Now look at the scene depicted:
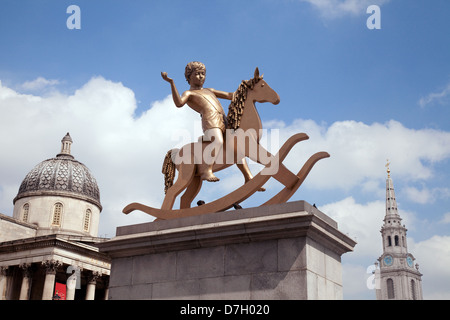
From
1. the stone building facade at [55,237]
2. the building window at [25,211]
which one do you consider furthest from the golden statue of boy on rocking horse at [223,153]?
the building window at [25,211]

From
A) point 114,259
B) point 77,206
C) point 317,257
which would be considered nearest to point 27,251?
point 77,206

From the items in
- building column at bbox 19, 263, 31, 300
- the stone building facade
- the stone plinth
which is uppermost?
the stone building facade

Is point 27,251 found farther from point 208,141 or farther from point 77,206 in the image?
point 208,141

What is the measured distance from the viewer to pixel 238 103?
1253cm

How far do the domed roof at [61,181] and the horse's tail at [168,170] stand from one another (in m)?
51.9

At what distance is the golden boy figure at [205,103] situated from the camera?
1230 centimetres

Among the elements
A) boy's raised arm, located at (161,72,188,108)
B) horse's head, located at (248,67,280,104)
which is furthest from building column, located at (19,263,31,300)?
horse's head, located at (248,67,280,104)

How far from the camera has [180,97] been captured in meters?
12.7

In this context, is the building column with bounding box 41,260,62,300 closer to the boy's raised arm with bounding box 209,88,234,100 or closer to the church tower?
the boy's raised arm with bounding box 209,88,234,100

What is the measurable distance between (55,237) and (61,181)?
52.6 feet

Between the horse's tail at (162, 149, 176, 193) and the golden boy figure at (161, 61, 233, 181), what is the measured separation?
92 cm

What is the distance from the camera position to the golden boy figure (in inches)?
484

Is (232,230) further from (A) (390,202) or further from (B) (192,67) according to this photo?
(A) (390,202)

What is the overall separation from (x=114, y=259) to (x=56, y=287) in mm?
37806
